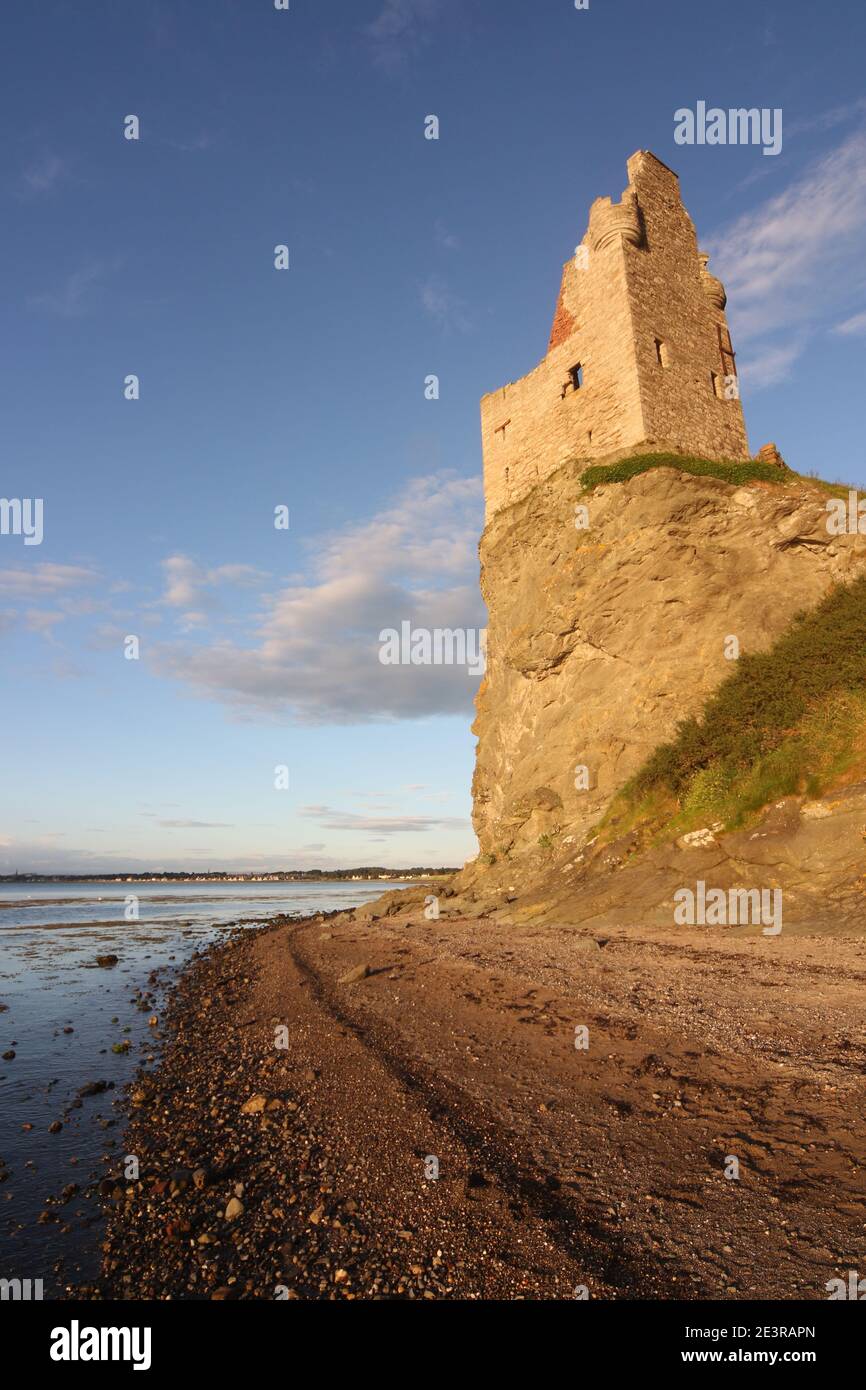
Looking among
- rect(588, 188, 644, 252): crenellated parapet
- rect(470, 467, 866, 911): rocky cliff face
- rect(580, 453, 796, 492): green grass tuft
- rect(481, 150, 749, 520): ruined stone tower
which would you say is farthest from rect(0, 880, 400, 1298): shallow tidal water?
rect(588, 188, 644, 252): crenellated parapet

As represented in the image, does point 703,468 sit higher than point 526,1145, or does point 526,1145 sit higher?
point 703,468

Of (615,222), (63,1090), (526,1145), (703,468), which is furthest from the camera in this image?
(615,222)

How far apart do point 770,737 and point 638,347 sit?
58.5 ft

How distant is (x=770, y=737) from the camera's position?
58.5 feet

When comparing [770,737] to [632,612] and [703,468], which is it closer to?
[632,612]

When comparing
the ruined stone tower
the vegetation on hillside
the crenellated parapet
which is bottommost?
the vegetation on hillside

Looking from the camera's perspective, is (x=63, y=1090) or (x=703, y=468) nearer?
(x=63, y=1090)

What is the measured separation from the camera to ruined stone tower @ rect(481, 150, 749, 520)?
2594cm

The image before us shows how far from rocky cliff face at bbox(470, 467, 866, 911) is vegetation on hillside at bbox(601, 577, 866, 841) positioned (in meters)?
1.28

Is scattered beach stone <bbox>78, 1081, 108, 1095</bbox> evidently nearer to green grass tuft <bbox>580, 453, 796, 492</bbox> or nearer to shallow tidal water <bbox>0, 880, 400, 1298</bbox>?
shallow tidal water <bbox>0, 880, 400, 1298</bbox>

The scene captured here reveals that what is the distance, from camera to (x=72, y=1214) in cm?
607

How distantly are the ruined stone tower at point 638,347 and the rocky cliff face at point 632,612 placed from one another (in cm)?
309

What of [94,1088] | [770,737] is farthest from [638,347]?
[94,1088]

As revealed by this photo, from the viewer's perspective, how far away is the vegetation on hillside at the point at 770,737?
16.2m
